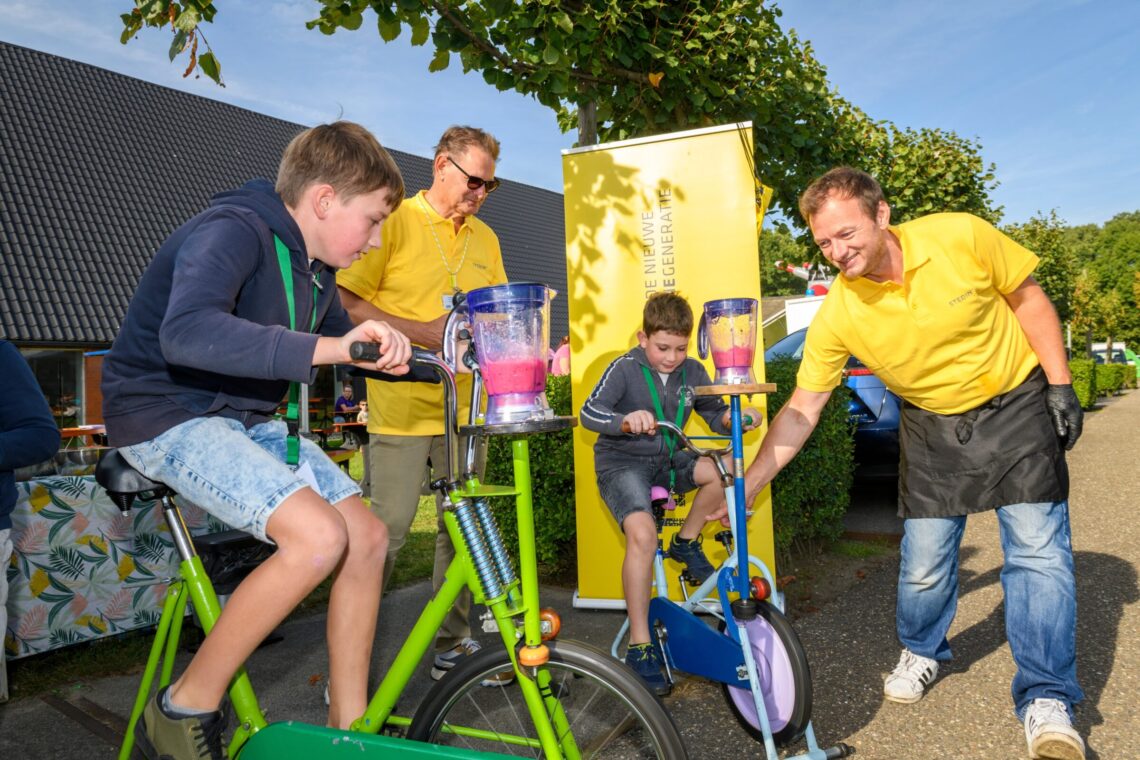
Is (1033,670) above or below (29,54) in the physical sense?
below

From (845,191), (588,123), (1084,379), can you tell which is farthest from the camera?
(1084,379)

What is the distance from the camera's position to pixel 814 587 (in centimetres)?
548

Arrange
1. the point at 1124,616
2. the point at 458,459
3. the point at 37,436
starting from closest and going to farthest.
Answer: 1. the point at 458,459
2. the point at 37,436
3. the point at 1124,616

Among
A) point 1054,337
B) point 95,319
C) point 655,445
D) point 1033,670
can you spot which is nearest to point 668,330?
point 655,445

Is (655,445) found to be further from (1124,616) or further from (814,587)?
(1124,616)

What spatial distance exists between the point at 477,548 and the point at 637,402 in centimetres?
189

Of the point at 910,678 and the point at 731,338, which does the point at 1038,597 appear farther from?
the point at 731,338

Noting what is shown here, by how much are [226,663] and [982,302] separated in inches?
114

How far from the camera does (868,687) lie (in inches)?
148

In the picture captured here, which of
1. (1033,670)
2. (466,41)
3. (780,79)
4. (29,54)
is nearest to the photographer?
(1033,670)

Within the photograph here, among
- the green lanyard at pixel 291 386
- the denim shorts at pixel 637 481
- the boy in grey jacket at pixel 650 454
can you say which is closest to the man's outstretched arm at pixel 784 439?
the boy in grey jacket at pixel 650 454

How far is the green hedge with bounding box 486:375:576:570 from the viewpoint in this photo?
17.7 ft

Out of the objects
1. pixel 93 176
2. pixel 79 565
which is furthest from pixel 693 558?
pixel 93 176

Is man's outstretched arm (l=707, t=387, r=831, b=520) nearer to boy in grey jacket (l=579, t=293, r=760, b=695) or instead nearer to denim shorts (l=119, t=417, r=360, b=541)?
boy in grey jacket (l=579, t=293, r=760, b=695)
